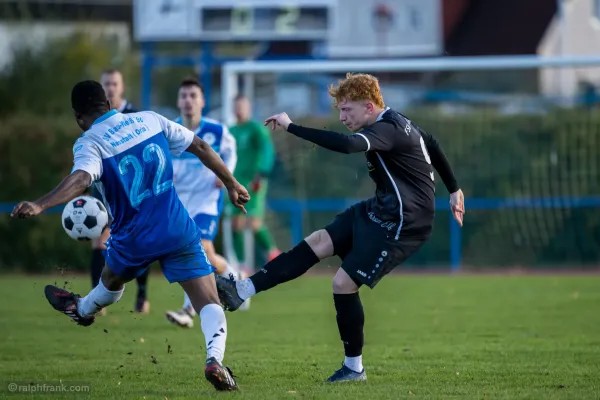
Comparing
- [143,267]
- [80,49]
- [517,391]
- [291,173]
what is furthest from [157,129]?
[80,49]

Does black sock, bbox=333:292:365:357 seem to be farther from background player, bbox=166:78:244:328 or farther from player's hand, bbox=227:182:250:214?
background player, bbox=166:78:244:328

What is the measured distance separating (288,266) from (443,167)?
1313 mm

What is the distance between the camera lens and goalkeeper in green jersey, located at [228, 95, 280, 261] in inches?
586

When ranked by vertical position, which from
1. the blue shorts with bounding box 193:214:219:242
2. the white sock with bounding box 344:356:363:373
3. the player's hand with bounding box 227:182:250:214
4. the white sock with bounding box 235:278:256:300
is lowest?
the white sock with bounding box 344:356:363:373

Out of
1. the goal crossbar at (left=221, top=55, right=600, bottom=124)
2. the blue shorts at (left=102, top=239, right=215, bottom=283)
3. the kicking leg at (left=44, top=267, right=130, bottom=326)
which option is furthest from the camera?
the goal crossbar at (left=221, top=55, right=600, bottom=124)

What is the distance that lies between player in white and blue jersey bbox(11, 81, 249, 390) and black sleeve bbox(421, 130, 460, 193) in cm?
136

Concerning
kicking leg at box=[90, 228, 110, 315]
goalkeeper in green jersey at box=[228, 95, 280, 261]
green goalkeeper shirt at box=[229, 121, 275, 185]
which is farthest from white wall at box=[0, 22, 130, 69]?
kicking leg at box=[90, 228, 110, 315]

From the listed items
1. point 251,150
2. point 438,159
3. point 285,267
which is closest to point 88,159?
point 285,267

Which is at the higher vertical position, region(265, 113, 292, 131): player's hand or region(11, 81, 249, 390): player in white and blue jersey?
region(265, 113, 292, 131): player's hand

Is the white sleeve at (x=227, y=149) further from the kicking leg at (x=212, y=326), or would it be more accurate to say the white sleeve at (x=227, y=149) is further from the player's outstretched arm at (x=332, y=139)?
the player's outstretched arm at (x=332, y=139)

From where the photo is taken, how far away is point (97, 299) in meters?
7.05

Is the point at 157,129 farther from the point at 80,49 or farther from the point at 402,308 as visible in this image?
the point at 80,49

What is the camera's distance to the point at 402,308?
12406 mm

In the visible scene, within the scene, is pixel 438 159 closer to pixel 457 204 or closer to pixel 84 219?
pixel 457 204
